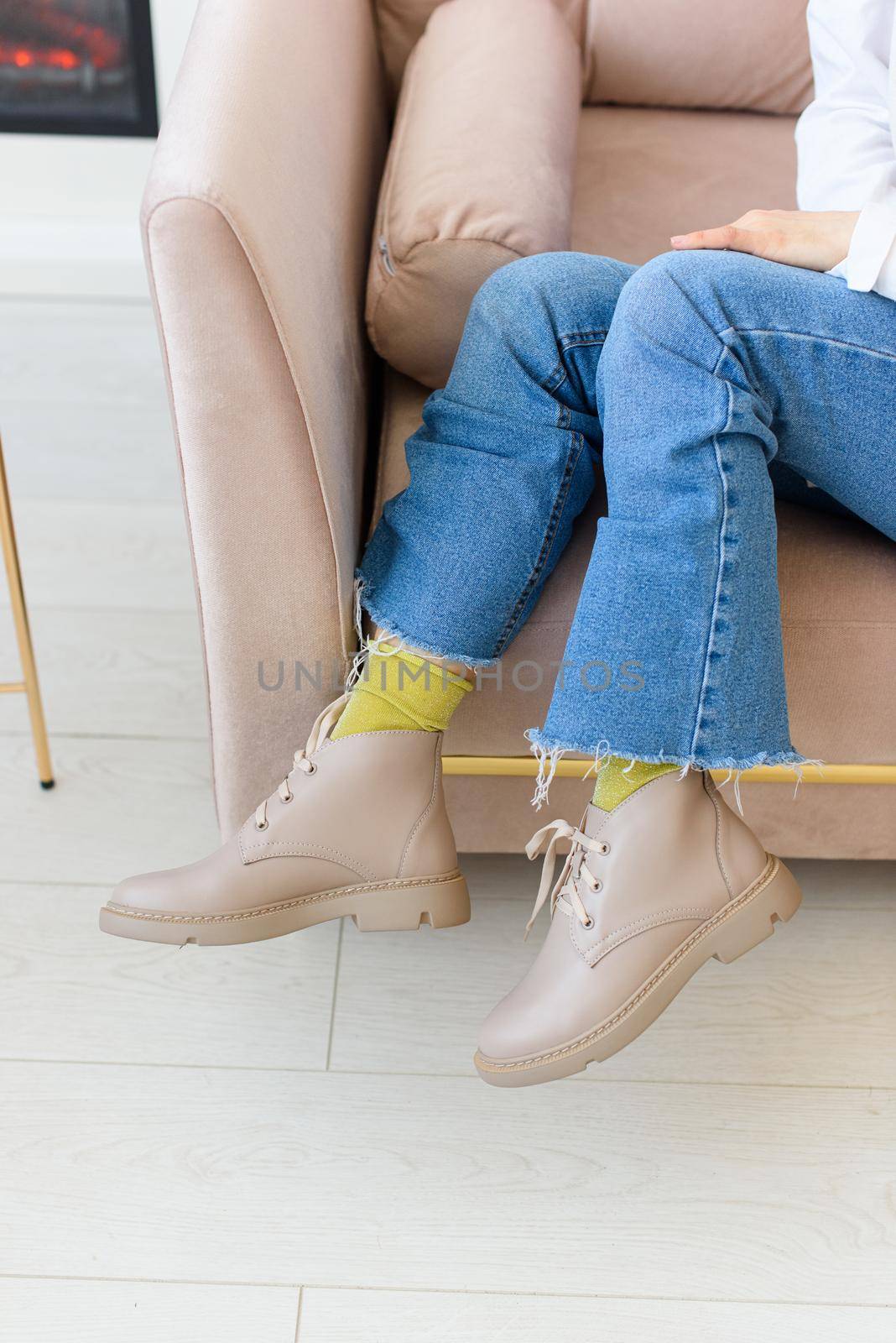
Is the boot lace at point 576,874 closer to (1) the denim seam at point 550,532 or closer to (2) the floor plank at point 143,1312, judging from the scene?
(1) the denim seam at point 550,532

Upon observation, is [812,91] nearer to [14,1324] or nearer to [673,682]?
[673,682]

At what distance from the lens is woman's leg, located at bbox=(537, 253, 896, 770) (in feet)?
2.42

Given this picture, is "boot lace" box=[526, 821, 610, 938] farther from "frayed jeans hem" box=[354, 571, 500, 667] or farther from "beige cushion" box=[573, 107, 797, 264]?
"beige cushion" box=[573, 107, 797, 264]

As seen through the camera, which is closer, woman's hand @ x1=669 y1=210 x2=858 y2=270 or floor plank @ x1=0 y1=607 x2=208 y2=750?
woman's hand @ x1=669 y1=210 x2=858 y2=270

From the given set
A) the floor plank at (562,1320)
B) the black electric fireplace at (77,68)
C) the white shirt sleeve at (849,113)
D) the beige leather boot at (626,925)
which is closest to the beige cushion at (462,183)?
the white shirt sleeve at (849,113)

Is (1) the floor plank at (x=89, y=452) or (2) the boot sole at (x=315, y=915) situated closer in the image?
(2) the boot sole at (x=315, y=915)

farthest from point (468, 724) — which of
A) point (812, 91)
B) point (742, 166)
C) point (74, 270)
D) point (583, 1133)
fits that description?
point (74, 270)

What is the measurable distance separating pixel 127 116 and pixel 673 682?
1577mm

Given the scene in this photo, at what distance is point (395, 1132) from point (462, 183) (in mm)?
750

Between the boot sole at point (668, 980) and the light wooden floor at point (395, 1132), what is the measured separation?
0.15 m

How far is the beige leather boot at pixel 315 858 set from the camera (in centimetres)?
81

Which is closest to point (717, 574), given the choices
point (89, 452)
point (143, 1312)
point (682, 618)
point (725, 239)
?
point (682, 618)

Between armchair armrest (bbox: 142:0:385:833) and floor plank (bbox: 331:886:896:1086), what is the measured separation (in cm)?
21

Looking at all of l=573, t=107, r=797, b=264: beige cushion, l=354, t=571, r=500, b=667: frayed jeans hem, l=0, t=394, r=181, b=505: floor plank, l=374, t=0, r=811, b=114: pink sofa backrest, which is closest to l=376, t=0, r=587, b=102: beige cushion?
l=374, t=0, r=811, b=114: pink sofa backrest
